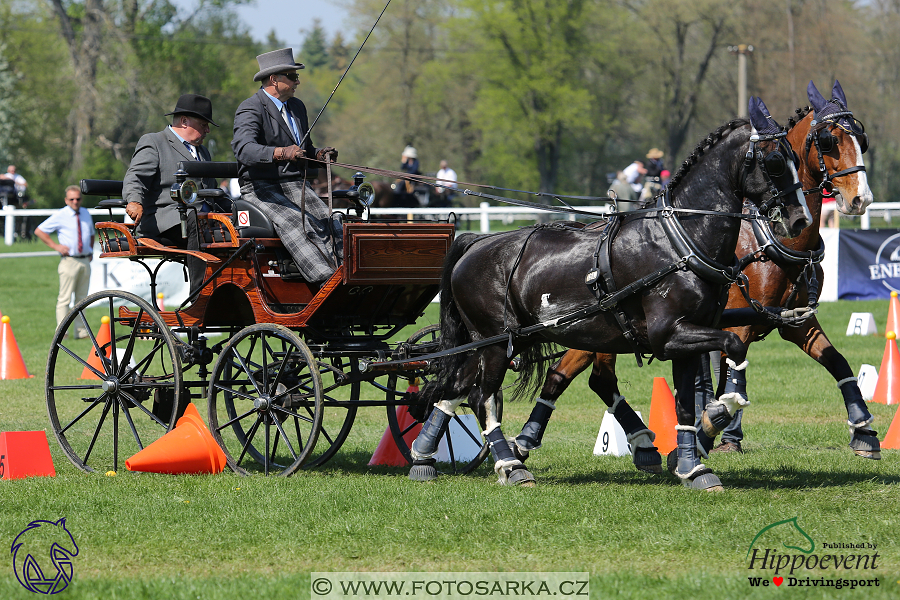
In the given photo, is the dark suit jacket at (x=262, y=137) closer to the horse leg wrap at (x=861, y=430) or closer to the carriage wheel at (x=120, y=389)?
the carriage wheel at (x=120, y=389)

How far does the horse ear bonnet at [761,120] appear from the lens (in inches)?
237

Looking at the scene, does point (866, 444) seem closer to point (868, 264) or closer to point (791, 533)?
point (791, 533)

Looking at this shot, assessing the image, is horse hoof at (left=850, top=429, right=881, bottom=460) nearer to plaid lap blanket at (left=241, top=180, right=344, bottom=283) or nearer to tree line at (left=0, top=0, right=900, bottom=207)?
plaid lap blanket at (left=241, top=180, right=344, bottom=283)

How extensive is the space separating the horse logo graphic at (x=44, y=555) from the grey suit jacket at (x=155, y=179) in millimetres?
2682

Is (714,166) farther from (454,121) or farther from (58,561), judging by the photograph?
(454,121)

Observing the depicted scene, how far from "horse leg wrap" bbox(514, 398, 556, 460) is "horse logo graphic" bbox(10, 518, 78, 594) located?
2.86 m

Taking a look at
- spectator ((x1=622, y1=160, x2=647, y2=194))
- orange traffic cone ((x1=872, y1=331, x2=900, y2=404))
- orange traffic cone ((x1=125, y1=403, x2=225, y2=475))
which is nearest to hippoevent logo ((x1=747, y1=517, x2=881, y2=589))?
orange traffic cone ((x1=125, y1=403, x2=225, y2=475))

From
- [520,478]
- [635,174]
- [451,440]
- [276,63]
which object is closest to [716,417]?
[520,478]

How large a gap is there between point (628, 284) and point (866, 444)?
78.1 inches

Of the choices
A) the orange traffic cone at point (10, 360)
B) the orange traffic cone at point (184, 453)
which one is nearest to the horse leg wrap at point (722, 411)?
the orange traffic cone at point (184, 453)

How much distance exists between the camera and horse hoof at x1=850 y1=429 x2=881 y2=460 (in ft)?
Result: 22.6

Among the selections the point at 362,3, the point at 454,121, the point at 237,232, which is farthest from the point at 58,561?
the point at 454,121

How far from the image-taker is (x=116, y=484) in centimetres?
667

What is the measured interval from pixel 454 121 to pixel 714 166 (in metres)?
45.2
